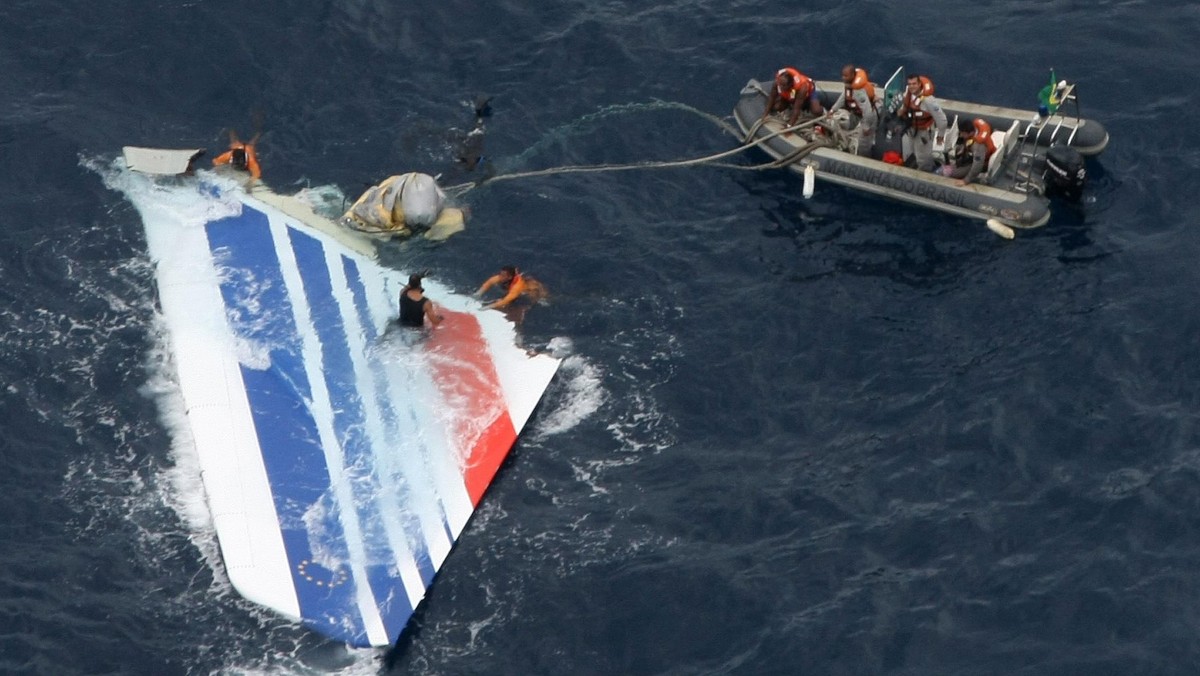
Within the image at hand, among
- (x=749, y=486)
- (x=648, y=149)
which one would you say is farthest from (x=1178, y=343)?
(x=648, y=149)

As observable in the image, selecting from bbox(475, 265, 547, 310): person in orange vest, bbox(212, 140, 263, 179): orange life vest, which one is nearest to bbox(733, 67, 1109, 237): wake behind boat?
bbox(475, 265, 547, 310): person in orange vest

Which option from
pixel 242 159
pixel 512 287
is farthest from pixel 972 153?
pixel 242 159

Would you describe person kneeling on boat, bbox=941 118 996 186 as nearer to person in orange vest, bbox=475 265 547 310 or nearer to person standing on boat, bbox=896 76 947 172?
person standing on boat, bbox=896 76 947 172

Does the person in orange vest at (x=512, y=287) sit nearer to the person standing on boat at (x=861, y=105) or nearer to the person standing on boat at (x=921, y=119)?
the person standing on boat at (x=861, y=105)

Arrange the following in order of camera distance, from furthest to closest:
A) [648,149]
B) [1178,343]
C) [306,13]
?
[306,13], [648,149], [1178,343]

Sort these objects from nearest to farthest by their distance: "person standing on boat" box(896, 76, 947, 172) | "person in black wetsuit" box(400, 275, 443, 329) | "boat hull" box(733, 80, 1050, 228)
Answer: "person in black wetsuit" box(400, 275, 443, 329)
"boat hull" box(733, 80, 1050, 228)
"person standing on boat" box(896, 76, 947, 172)

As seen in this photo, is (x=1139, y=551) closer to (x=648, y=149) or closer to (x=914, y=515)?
(x=914, y=515)

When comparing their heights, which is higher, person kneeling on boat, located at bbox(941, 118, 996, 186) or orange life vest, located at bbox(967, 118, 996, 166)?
orange life vest, located at bbox(967, 118, 996, 166)
